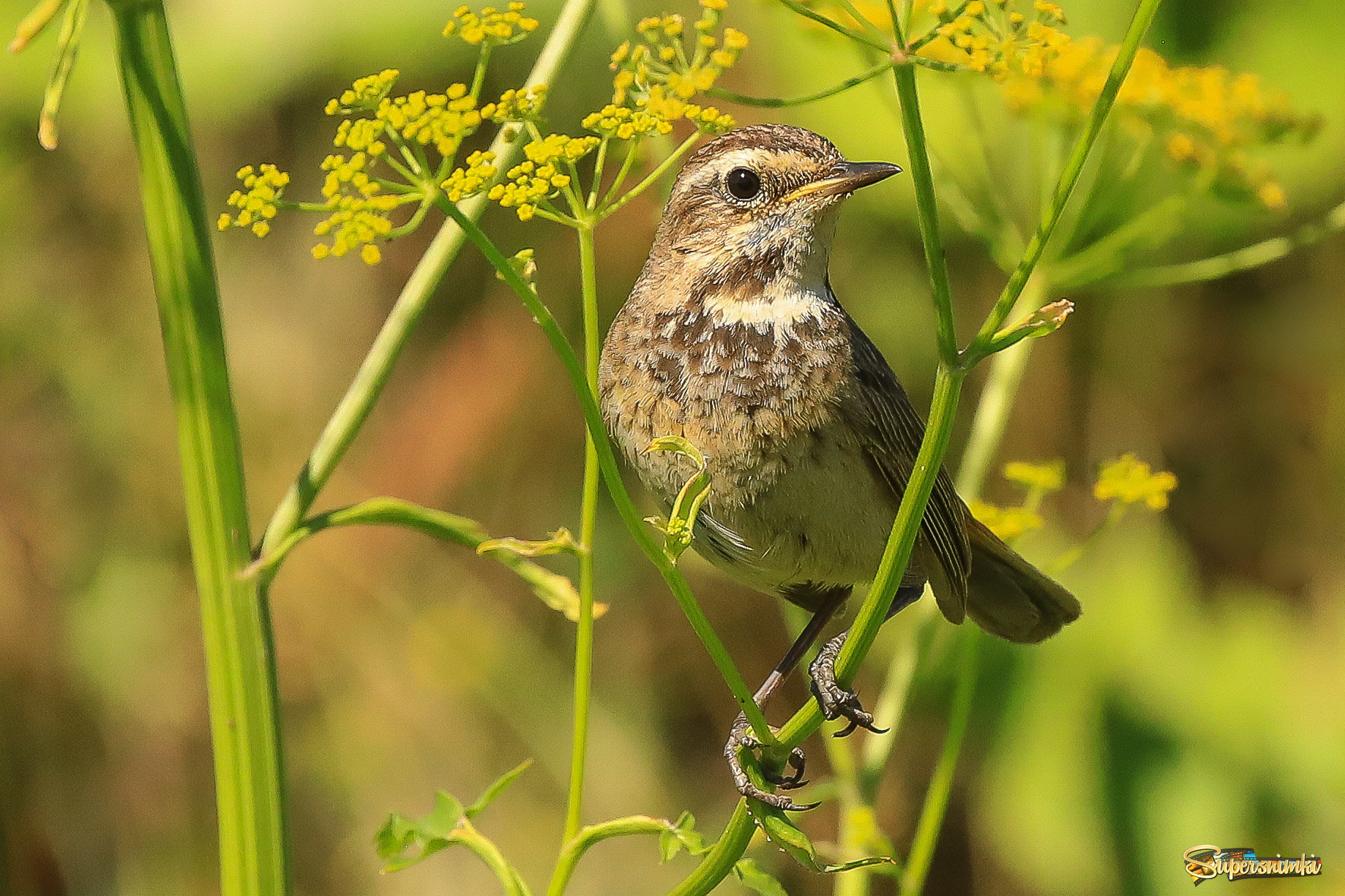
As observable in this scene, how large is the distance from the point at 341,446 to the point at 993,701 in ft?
9.76

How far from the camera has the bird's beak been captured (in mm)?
2416

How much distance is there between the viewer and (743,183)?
277 centimetres

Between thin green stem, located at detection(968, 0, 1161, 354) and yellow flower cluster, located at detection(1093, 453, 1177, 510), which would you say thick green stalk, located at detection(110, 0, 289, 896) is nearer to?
thin green stem, located at detection(968, 0, 1161, 354)

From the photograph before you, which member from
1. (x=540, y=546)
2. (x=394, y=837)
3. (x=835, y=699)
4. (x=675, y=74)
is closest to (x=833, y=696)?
(x=835, y=699)

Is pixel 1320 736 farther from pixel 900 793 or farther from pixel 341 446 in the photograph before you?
pixel 341 446

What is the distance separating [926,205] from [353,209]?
0.62 meters

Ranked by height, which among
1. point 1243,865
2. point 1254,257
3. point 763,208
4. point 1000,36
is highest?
point 1000,36

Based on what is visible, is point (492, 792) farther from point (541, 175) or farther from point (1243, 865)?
point (1243, 865)

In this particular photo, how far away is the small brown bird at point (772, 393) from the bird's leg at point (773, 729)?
0.06ft

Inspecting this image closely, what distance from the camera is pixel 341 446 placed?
6.10ft

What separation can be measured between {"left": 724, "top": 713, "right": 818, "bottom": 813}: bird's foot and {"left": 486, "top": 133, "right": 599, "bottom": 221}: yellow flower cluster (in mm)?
834

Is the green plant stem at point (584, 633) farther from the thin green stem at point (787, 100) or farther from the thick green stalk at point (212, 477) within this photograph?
the thick green stalk at point (212, 477)

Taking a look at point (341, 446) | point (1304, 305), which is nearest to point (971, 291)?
point (1304, 305)

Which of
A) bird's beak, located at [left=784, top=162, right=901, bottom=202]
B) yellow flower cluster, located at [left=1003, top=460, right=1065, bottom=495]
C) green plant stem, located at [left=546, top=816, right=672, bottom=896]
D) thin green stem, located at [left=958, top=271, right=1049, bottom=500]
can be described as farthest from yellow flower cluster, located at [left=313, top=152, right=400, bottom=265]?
thin green stem, located at [left=958, top=271, right=1049, bottom=500]
